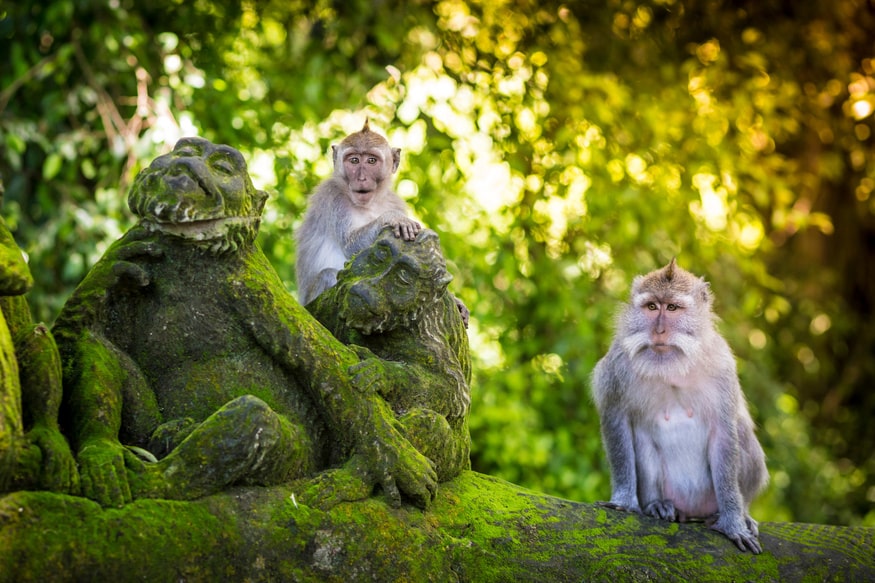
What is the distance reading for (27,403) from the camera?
3.29m

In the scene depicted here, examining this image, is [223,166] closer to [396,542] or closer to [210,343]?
[210,343]

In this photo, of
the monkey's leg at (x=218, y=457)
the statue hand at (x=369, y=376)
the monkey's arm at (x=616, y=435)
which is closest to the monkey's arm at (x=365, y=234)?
the monkey's arm at (x=616, y=435)

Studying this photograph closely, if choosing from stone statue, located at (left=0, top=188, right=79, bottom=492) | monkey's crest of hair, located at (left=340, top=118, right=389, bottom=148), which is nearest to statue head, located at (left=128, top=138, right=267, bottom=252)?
stone statue, located at (left=0, top=188, right=79, bottom=492)

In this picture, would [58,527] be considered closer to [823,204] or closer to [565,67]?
[565,67]

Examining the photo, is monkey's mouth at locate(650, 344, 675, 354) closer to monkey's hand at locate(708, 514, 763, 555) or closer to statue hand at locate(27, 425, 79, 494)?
monkey's hand at locate(708, 514, 763, 555)

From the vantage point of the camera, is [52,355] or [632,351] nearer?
[52,355]

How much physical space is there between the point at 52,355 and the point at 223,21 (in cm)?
570

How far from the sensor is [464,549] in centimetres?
383

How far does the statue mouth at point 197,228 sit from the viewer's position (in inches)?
142

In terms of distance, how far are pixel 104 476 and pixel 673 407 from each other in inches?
116

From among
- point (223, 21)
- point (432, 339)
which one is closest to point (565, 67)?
point (223, 21)

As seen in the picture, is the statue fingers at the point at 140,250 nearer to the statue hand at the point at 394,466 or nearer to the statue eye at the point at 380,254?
the statue eye at the point at 380,254

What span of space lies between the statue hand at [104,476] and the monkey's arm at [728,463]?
2.71 meters

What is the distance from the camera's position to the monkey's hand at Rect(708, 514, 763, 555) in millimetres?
4434
